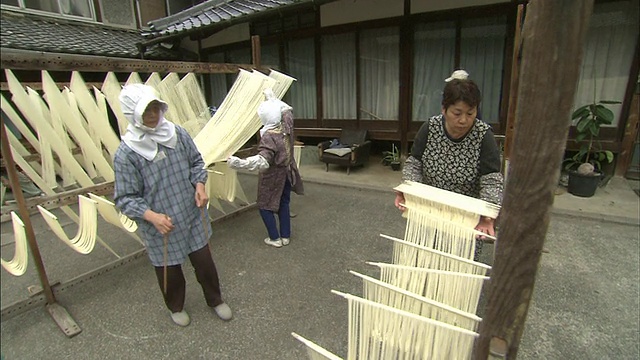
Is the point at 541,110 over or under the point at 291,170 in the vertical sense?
over

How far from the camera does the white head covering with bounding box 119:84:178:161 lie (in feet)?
5.51

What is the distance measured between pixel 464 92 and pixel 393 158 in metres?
4.39

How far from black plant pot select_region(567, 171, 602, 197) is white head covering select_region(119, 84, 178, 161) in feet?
16.0

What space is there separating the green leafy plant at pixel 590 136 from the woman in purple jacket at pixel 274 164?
3657 millimetres

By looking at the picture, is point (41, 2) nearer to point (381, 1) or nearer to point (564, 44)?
point (381, 1)

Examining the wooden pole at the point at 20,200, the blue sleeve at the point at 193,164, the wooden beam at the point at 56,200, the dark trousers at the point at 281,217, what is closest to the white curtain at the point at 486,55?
the dark trousers at the point at 281,217

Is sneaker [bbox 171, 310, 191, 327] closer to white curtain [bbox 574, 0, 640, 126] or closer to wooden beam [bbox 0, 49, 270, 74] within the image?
wooden beam [bbox 0, 49, 270, 74]

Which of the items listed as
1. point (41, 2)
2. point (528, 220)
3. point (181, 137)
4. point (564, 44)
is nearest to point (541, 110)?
point (564, 44)

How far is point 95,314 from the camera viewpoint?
2385 millimetres

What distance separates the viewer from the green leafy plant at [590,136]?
4.09m

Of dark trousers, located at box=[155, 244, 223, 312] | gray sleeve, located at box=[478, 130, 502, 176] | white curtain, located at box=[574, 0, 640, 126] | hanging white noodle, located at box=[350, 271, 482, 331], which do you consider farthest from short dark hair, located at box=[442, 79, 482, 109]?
white curtain, located at box=[574, 0, 640, 126]

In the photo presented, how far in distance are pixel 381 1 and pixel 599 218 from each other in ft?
14.7

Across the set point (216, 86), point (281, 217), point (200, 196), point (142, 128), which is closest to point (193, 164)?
point (200, 196)

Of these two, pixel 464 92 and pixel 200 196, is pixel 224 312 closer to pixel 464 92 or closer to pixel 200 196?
pixel 200 196
